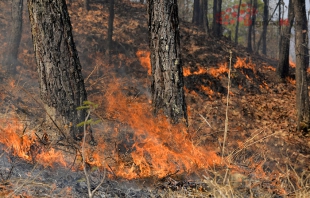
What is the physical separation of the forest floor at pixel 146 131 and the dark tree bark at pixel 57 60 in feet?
1.39

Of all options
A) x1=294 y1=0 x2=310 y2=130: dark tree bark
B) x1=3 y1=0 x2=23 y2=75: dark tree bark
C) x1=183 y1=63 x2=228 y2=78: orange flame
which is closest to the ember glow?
x1=3 y1=0 x2=23 y2=75: dark tree bark

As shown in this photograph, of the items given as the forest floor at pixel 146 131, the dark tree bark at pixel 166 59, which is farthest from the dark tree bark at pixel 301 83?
the dark tree bark at pixel 166 59

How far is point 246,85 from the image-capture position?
11.2 meters

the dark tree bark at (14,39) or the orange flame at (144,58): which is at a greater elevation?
the dark tree bark at (14,39)

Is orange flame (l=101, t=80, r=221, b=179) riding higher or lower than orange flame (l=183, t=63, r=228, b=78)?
lower

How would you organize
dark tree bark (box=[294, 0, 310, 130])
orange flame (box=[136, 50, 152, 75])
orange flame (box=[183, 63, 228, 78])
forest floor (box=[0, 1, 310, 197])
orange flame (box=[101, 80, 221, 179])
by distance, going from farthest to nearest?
orange flame (box=[136, 50, 152, 75]) → orange flame (box=[183, 63, 228, 78]) → dark tree bark (box=[294, 0, 310, 130]) → orange flame (box=[101, 80, 221, 179]) → forest floor (box=[0, 1, 310, 197])

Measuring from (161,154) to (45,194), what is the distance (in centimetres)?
205

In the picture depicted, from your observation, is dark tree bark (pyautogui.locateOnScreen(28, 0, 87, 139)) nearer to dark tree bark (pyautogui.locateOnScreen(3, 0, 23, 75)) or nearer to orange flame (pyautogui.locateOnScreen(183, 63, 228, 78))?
dark tree bark (pyautogui.locateOnScreen(3, 0, 23, 75))

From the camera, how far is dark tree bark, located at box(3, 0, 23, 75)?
9.52 metres

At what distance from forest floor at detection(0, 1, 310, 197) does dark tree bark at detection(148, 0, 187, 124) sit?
32cm

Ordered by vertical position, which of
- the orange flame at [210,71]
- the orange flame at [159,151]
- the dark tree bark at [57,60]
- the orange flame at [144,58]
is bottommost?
the orange flame at [159,151]

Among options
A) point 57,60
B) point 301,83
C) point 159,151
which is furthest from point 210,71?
point 57,60

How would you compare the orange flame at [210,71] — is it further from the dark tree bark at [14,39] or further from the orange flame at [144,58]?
the dark tree bark at [14,39]

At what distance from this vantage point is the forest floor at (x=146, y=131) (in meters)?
3.65
